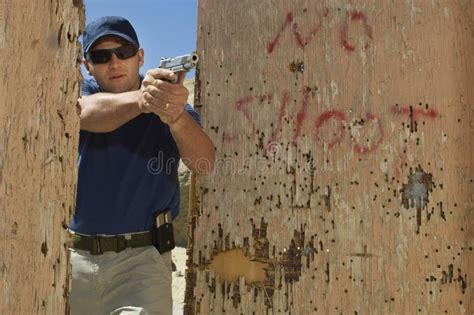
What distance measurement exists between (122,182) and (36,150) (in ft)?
3.66

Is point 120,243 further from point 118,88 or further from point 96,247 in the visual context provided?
point 118,88

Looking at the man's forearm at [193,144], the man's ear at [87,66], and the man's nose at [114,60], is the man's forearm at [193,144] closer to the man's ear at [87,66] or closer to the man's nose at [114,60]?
the man's nose at [114,60]

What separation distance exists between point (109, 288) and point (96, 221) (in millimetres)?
265

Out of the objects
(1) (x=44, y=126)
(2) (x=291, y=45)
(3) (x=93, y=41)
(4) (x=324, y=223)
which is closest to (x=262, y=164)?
(4) (x=324, y=223)

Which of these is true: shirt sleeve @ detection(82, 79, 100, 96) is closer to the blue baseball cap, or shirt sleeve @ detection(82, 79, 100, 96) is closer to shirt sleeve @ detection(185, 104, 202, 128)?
the blue baseball cap

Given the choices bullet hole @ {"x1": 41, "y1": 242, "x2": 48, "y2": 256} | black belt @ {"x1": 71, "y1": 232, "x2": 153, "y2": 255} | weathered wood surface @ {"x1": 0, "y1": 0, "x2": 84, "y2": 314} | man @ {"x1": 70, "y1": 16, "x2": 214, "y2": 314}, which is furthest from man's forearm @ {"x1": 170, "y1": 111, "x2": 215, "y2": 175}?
bullet hole @ {"x1": 41, "y1": 242, "x2": 48, "y2": 256}

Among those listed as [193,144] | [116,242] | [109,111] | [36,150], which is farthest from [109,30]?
[36,150]

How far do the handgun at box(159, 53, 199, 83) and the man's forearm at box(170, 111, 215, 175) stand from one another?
16 cm

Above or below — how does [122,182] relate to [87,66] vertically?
below

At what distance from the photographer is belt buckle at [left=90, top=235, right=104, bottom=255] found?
230 centimetres

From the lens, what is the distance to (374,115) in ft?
7.72

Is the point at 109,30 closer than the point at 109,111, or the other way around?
the point at 109,111

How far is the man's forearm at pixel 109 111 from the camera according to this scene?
2.20 meters

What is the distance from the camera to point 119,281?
2281mm
